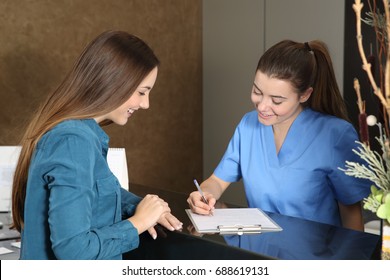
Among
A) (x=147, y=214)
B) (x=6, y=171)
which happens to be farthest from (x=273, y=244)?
(x=6, y=171)

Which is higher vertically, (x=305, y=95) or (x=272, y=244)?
(x=305, y=95)

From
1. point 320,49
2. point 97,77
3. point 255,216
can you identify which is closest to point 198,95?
point 320,49

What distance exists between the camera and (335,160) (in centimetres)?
200

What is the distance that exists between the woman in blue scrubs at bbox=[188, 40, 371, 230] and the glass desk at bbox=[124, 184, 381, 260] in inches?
13.9

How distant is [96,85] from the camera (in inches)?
52.7

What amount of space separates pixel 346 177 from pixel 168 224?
716 millimetres

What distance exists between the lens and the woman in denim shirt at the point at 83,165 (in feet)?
3.86

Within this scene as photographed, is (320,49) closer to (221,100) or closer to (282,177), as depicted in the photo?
(282,177)

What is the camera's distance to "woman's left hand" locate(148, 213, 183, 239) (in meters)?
1.52

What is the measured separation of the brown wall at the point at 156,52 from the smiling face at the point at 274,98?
→ 203 cm

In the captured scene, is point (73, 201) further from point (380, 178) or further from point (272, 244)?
point (380, 178)

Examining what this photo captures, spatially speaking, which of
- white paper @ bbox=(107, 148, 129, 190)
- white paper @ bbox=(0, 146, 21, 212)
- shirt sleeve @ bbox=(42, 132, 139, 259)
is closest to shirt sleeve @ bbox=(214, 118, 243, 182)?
white paper @ bbox=(107, 148, 129, 190)

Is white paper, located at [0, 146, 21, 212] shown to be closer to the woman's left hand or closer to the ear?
the woman's left hand

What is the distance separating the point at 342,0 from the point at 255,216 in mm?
2275
